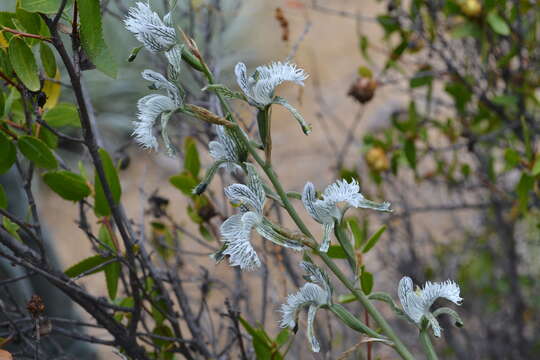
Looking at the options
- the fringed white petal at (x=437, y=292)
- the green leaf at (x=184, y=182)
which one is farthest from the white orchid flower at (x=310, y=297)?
the green leaf at (x=184, y=182)

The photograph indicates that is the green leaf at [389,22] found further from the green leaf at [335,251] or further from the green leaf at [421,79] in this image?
the green leaf at [335,251]

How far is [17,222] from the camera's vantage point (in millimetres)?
986

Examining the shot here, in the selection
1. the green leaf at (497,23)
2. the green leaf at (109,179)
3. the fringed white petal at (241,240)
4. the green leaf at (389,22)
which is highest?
the green leaf at (389,22)

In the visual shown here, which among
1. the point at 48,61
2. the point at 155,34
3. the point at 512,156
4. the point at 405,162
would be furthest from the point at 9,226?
the point at 405,162

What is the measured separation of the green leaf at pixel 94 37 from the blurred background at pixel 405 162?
0.16 meters

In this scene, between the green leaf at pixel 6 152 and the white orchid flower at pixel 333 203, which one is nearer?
the white orchid flower at pixel 333 203

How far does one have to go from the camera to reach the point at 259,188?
2.29 ft

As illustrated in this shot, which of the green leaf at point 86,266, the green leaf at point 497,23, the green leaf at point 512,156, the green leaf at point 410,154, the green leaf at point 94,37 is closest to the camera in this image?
the green leaf at point 94,37

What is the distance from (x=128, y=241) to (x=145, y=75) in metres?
0.35

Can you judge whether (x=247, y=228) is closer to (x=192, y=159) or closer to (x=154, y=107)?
(x=154, y=107)

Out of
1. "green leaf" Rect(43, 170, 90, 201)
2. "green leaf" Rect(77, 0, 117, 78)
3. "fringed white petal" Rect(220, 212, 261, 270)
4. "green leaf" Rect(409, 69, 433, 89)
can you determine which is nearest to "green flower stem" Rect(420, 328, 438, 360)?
"fringed white petal" Rect(220, 212, 261, 270)

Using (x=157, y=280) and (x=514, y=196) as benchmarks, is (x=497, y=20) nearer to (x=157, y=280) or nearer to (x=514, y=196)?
(x=514, y=196)

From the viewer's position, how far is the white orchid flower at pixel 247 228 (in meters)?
0.65

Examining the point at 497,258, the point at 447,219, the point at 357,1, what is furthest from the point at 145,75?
the point at 357,1
